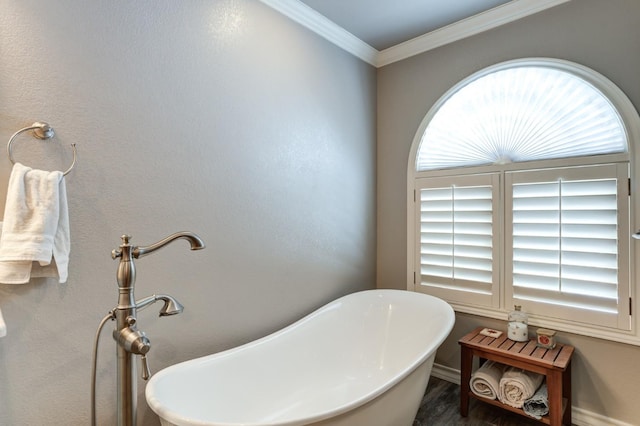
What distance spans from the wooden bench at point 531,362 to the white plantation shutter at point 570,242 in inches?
11.1

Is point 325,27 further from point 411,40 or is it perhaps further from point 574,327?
point 574,327

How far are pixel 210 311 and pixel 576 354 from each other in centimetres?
227

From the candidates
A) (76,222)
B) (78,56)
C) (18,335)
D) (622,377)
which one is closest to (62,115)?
(78,56)

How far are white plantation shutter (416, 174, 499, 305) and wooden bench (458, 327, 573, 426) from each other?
0.36 m

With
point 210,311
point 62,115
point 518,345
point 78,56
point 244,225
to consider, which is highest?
point 78,56

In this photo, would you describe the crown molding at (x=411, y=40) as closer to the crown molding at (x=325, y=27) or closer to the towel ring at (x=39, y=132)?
the crown molding at (x=325, y=27)

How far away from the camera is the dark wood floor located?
207 centimetres

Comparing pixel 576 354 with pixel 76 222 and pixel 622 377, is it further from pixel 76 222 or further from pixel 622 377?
pixel 76 222

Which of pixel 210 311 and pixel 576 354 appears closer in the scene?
pixel 210 311

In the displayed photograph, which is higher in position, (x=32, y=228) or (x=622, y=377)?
(x=32, y=228)

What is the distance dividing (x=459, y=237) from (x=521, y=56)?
52.5 inches

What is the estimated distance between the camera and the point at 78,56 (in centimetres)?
138

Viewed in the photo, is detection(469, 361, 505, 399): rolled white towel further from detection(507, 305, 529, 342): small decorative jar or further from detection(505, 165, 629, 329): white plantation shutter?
detection(505, 165, 629, 329): white plantation shutter

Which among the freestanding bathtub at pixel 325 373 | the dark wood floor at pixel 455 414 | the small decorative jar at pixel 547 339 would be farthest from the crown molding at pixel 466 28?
the dark wood floor at pixel 455 414
